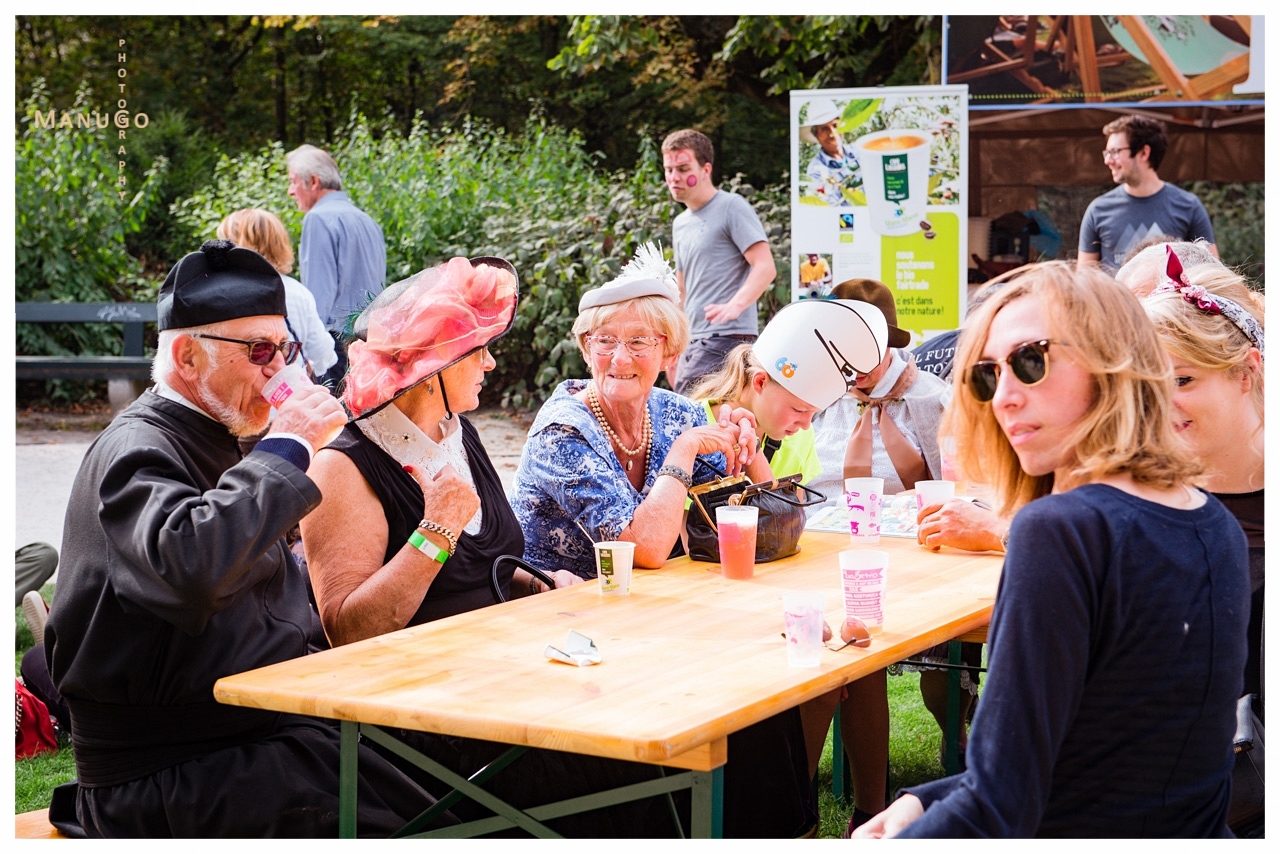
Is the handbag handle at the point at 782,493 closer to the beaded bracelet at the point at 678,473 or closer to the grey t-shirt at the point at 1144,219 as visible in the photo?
the beaded bracelet at the point at 678,473

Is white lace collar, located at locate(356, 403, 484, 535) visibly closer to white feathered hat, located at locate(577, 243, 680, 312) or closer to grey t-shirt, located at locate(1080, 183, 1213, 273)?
white feathered hat, located at locate(577, 243, 680, 312)

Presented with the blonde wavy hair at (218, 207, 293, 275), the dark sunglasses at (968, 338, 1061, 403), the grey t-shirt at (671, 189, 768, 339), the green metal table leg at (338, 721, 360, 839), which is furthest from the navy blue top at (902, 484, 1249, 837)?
the grey t-shirt at (671, 189, 768, 339)

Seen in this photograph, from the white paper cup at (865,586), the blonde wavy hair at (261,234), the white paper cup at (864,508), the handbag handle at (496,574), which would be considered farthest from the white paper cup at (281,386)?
the blonde wavy hair at (261,234)

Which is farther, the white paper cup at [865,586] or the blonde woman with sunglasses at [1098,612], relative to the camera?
the white paper cup at [865,586]

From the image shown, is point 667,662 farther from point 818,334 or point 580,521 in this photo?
point 818,334

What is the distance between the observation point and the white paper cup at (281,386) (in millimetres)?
2697

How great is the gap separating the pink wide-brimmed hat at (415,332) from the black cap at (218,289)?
1.16 feet

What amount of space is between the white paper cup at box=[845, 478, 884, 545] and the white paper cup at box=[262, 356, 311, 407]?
1.68 metres

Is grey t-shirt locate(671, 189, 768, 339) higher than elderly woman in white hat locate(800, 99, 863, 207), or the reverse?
elderly woman in white hat locate(800, 99, 863, 207)

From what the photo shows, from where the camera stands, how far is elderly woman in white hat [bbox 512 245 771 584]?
3.38 m

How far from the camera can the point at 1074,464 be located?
1825 millimetres

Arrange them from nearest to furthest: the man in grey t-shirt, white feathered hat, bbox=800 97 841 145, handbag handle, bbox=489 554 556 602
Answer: handbag handle, bbox=489 554 556 602 < white feathered hat, bbox=800 97 841 145 < the man in grey t-shirt

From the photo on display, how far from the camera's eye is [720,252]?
7.82 meters

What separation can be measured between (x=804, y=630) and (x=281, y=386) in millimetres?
1182
